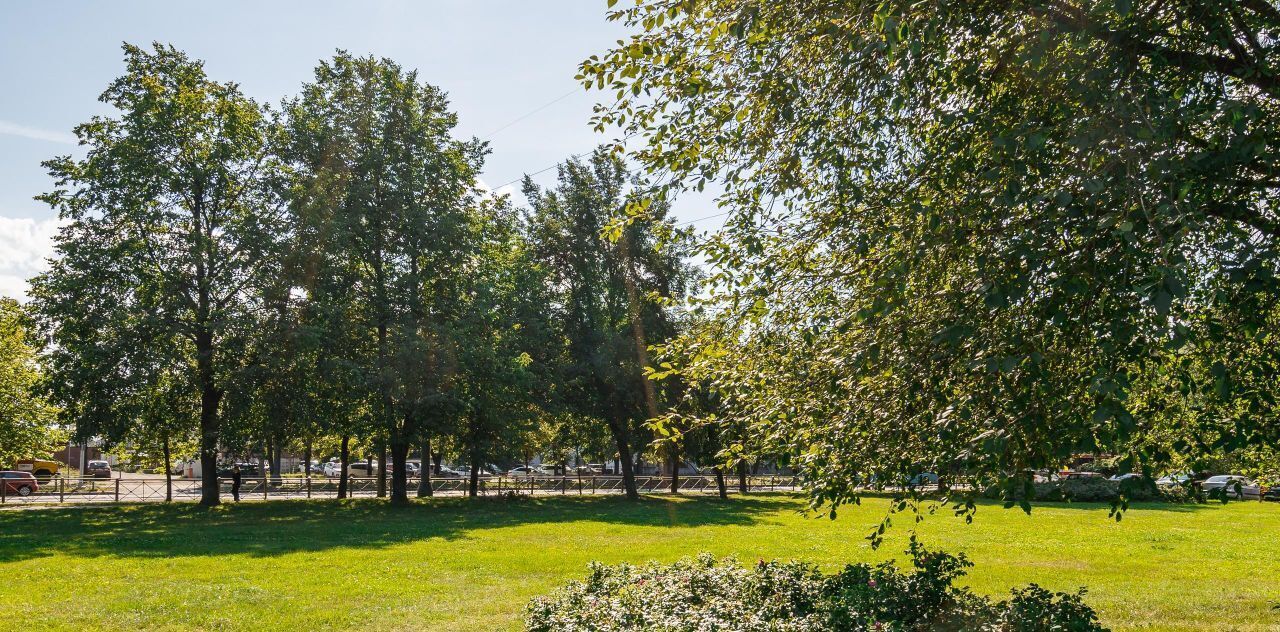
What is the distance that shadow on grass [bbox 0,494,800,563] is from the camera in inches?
744

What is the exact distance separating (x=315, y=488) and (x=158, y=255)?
17.1 m

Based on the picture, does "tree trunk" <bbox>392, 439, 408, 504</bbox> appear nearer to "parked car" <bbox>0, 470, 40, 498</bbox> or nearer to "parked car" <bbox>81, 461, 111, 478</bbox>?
"parked car" <bbox>0, 470, 40, 498</bbox>

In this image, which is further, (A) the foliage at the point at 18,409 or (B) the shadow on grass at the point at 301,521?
(A) the foliage at the point at 18,409

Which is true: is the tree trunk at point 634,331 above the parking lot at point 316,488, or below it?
above

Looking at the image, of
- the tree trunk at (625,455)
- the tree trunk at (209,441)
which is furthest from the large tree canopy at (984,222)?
the tree trunk at (625,455)

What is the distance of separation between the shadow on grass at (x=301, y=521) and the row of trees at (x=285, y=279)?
254 cm

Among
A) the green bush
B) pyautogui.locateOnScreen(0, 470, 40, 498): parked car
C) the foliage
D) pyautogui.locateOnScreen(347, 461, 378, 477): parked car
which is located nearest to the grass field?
the green bush

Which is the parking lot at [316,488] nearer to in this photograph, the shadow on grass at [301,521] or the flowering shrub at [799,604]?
the shadow on grass at [301,521]

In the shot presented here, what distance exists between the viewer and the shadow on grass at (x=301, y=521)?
18891mm

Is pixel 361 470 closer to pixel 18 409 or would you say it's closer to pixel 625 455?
pixel 18 409

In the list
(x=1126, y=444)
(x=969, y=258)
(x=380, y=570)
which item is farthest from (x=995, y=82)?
(x=380, y=570)

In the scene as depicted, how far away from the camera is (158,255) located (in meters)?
30.8

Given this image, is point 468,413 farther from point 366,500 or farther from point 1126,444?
point 1126,444

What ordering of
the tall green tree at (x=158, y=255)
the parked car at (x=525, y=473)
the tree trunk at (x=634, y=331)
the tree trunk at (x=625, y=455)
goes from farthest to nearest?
the parked car at (x=525, y=473) → the tree trunk at (x=625, y=455) → the tree trunk at (x=634, y=331) → the tall green tree at (x=158, y=255)
